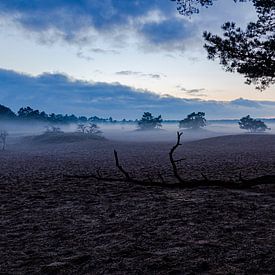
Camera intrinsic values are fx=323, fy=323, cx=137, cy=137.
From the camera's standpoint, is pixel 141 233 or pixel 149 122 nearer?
pixel 141 233

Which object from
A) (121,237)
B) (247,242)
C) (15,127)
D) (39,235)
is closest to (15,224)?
(39,235)

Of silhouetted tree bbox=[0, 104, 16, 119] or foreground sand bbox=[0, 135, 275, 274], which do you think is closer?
foreground sand bbox=[0, 135, 275, 274]

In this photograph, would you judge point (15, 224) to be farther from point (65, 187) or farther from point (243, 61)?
point (243, 61)

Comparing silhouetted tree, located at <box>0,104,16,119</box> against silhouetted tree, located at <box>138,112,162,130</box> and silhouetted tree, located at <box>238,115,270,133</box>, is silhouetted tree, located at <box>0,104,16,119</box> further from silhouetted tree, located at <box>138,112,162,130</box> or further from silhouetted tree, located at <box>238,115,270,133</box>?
→ silhouetted tree, located at <box>238,115,270,133</box>

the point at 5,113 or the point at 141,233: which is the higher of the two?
the point at 5,113

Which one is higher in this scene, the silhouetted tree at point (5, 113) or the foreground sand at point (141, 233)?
the silhouetted tree at point (5, 113)

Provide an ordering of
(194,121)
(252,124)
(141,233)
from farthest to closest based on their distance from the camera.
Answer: (194,121)
(252,124)
(141,233)

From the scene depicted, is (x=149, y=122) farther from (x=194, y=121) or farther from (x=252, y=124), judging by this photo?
(x=252, y=124)

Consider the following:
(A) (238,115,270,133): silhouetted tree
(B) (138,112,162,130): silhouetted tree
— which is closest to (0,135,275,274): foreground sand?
(A) (238,115,270,133): silhouetted tree

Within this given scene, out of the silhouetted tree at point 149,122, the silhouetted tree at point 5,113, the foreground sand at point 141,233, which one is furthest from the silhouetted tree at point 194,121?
the foreground sand at point 141,233

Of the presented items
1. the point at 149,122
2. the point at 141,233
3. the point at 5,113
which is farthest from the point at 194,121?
the point at 141,233

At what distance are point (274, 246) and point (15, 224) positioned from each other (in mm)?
5843

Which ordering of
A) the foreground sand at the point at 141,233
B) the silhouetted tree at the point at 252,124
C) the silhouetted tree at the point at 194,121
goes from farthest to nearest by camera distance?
the silhouetted tree at the point at 194,121 < the silhouetted tree at the point at 252,124 < the foreground sand at the point at 141,233

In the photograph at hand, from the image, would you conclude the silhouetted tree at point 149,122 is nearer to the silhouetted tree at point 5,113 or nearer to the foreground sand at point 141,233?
the silhouetted tree at point 5,113
